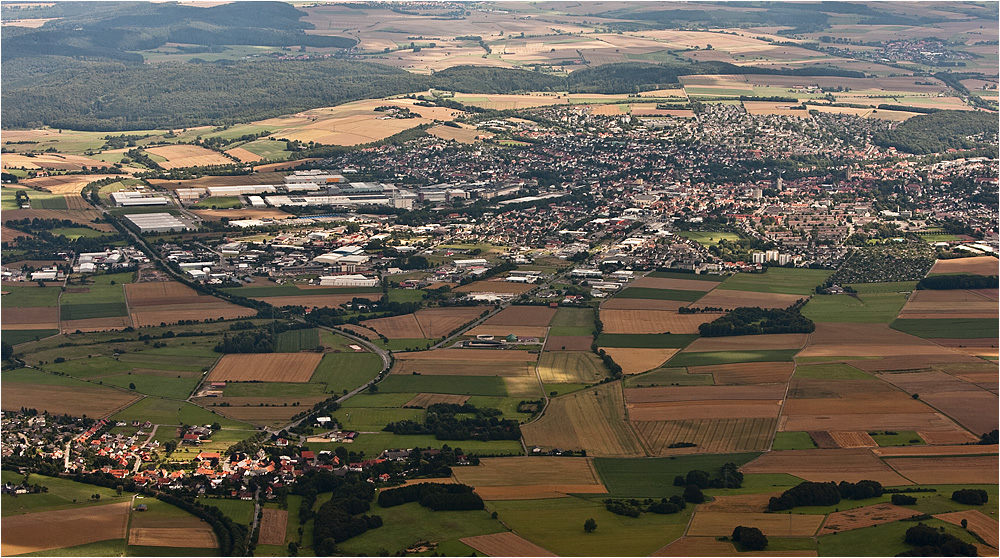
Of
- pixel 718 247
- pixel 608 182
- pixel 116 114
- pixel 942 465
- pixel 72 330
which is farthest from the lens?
pixel 116 114

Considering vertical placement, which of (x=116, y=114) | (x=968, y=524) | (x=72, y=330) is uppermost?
(x=968, y=524)

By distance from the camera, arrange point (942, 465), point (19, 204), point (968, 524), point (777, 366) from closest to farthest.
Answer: point (968, 524)
point (942, 465)
point (777, 366)
point (19, 204)

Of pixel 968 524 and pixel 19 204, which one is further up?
pixel 968 524

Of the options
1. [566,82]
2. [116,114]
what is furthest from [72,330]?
[566,82]

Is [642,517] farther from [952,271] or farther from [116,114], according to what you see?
[116,114]

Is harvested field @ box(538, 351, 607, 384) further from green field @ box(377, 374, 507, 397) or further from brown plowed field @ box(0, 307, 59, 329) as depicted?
brown plowed field @ box(0, 307, 59, 329)

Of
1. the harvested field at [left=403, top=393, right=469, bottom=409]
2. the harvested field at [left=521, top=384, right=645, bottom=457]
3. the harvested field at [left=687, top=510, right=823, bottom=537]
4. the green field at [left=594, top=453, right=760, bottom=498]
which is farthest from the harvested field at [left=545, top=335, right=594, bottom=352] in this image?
the harvested field at [left=687, top=510, right=823, bottom=537]
